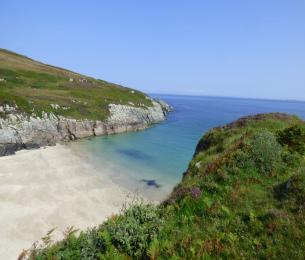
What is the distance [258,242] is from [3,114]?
5051 cm

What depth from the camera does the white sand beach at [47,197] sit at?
23.3m

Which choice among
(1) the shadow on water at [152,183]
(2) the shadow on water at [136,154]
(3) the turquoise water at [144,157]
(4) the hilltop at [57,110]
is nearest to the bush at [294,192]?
(3) the turquoise water at [144,157]

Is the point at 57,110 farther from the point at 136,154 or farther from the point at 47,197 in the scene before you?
the point at 47,197

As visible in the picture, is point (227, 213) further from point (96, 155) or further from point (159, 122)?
point (159, 122)

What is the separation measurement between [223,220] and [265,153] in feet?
19.7

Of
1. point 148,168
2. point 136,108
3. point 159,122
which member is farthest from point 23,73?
point 148,168

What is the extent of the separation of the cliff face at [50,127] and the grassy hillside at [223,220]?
37.8 m

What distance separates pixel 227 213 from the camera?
12.4 m


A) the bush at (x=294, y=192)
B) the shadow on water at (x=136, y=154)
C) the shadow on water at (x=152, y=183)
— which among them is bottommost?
the shadow on water at (x=136, y=154)

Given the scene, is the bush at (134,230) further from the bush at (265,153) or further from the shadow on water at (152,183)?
the shadow on water at (152,183)

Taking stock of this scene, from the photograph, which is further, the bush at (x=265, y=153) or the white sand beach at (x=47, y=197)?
the white sand beach at (x=47, y=197)

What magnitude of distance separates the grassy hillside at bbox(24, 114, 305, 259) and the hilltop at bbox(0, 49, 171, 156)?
38.0 m

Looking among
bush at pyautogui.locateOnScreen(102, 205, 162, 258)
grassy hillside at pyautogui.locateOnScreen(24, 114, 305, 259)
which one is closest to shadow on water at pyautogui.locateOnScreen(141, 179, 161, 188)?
grassy hillside at pyautogui.locateOnScreen(24, 114, 305, 259)

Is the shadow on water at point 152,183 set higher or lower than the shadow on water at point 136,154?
higher
